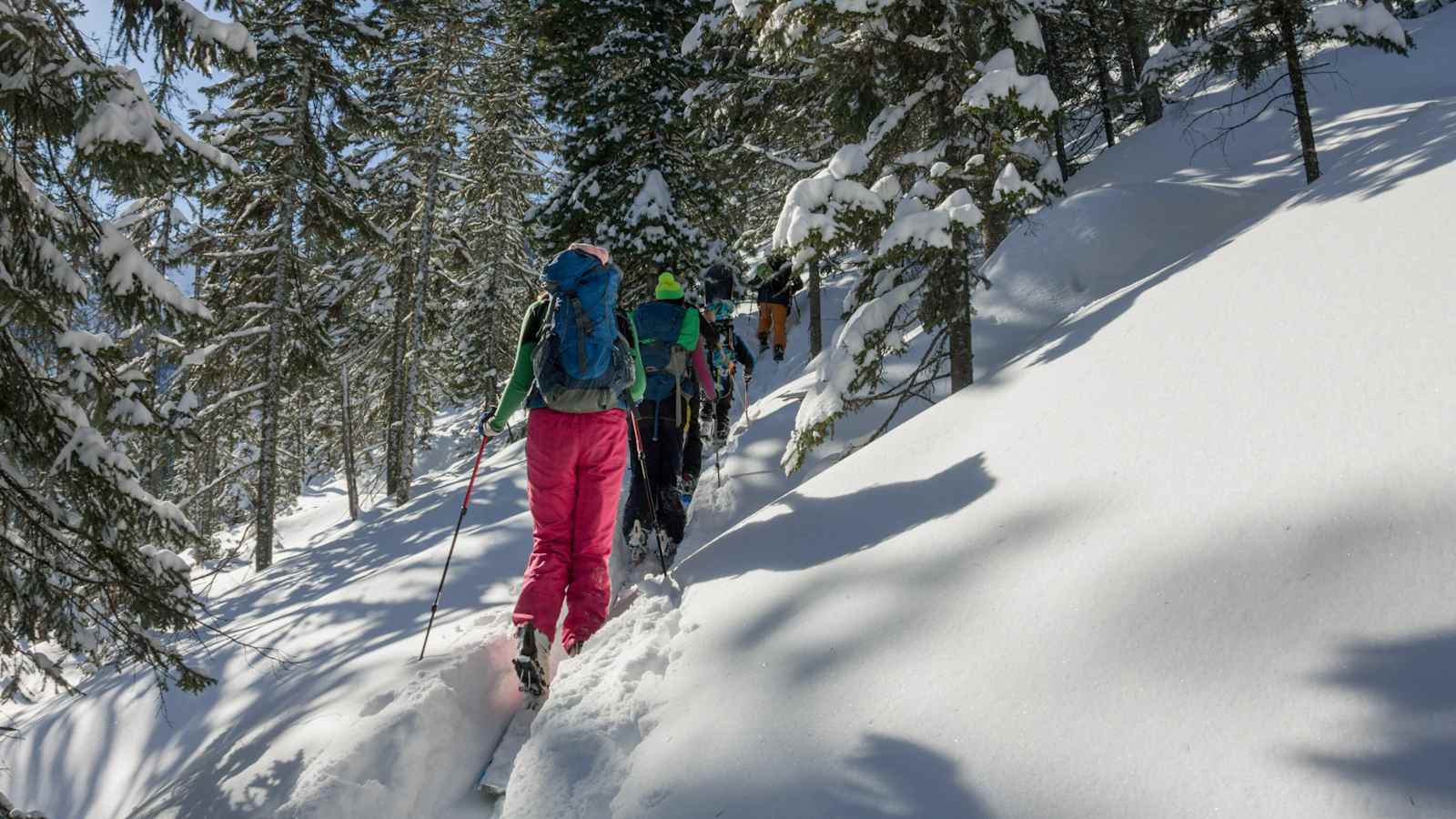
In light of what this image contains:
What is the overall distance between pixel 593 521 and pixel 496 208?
20.2 m

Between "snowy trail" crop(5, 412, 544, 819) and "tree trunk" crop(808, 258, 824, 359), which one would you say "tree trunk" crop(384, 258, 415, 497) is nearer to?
"snowy trail" crop(5, 412, 544, 819)

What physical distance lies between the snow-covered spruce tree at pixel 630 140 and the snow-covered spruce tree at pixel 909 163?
620 cm

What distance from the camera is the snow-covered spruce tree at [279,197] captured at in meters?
13.7

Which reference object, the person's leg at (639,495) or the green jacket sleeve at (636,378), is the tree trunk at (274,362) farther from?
the green jacket sleeve at (636,378)

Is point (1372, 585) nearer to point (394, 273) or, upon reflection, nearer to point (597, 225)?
point (597, 225)

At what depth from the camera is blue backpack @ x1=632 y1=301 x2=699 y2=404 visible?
229 inches

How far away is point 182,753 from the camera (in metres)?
4.93

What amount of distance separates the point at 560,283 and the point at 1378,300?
3904mm

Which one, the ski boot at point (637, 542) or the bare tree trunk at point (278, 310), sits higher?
the bare tree trunk at point (278, 310)

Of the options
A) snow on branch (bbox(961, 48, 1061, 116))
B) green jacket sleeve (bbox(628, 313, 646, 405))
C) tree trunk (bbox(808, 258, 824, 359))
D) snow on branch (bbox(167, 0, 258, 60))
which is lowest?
tree trunk (bbox(808, 258, 824, 359))

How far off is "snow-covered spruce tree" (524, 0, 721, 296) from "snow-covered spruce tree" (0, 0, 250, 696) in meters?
8.42

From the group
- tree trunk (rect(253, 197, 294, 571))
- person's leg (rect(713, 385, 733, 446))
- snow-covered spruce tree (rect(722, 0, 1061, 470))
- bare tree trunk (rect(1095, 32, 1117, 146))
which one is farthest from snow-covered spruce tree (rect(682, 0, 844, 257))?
bare tree trunk (rect(1095, 32, 1117, 146))

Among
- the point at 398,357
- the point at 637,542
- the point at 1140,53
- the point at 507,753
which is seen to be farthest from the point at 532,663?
the point at 1140,53

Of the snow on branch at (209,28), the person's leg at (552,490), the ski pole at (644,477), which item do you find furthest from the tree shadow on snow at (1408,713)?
the snow on branch at (209,28)
